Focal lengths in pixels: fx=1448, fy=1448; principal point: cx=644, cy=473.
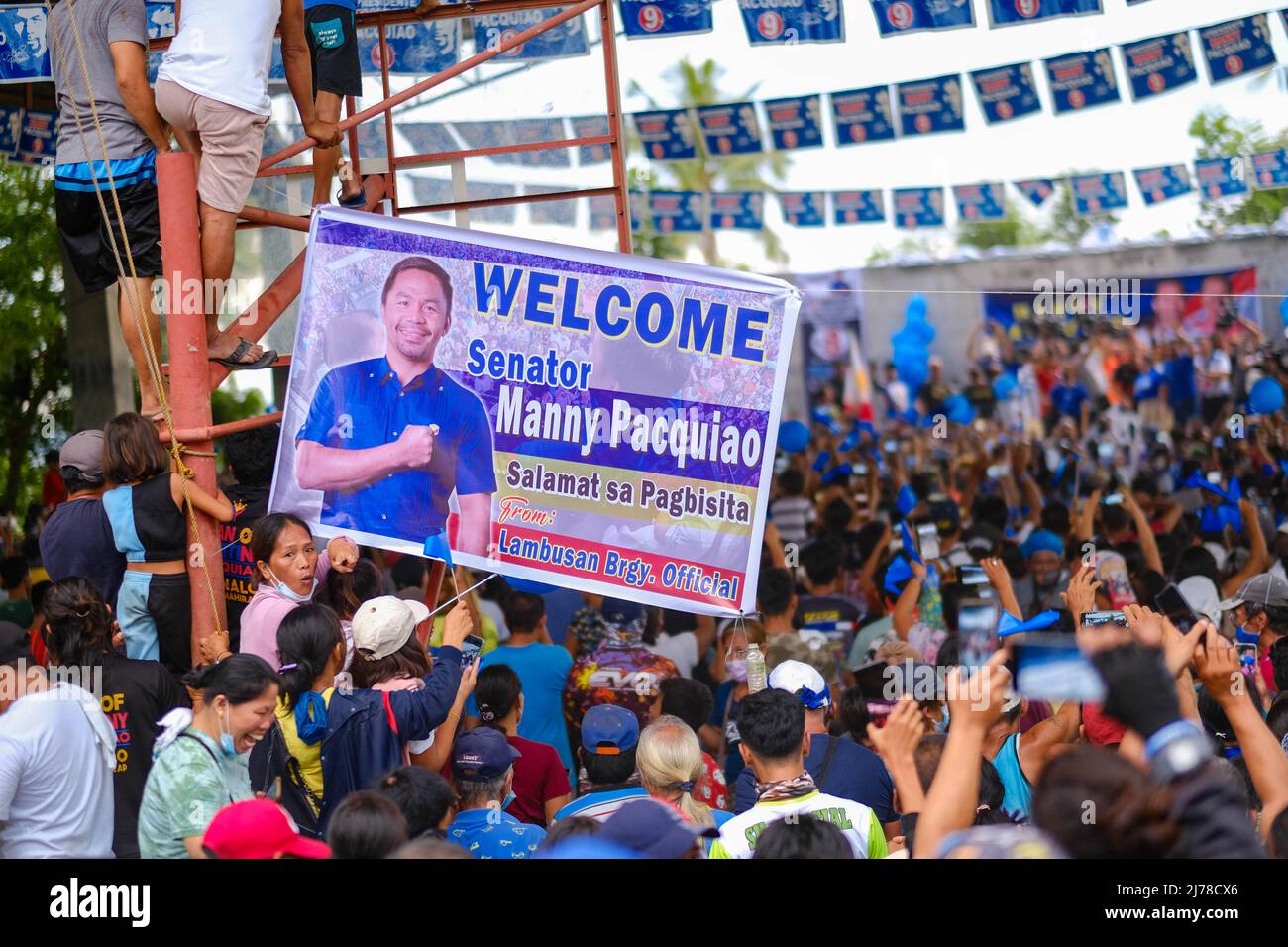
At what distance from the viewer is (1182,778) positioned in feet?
9.82

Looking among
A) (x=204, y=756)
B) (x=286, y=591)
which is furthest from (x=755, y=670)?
(x=204, y=756)

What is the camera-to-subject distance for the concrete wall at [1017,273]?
19.3 metres

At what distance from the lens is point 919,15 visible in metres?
10.2

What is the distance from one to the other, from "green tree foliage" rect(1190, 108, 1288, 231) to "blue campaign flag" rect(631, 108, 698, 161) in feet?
33.1

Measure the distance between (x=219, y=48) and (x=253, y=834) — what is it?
9.70ft

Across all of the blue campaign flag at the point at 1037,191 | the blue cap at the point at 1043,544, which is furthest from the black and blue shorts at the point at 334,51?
the blue campaign flag at the point at 1037,191

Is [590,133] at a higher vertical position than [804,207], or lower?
higher

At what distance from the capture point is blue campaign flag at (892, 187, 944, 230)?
1625 cm

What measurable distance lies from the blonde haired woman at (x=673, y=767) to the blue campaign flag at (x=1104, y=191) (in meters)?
12.3

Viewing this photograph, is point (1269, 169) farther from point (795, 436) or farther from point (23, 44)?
point (23, 44)

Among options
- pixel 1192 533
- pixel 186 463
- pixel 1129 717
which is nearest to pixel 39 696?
pixel 186 463

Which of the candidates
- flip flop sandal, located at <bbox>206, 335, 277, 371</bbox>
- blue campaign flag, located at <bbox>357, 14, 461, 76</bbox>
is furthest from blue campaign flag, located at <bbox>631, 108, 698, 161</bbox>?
flip flop sandal, located at <bbox>206, 335, 277, 371</bbox>

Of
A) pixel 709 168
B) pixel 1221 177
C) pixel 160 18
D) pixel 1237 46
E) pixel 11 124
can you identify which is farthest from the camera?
pixel 709 168
